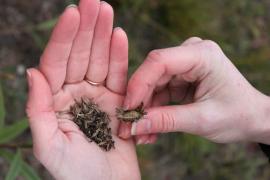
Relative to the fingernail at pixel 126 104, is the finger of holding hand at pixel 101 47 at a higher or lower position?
higher

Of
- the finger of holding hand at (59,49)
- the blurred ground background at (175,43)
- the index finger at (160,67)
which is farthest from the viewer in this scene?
the blurred ground background at (175,43)

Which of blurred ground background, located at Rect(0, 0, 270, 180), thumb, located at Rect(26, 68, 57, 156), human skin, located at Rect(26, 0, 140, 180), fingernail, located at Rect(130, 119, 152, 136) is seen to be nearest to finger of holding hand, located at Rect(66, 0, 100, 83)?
human skin, located at Rect(26, 0, 140, 180)

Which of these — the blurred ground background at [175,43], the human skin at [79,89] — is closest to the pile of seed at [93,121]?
the human skin at [79,89]

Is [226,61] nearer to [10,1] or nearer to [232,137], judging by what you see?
[232,137]

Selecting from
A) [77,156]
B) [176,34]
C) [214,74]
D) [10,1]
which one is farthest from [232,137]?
[10,1]

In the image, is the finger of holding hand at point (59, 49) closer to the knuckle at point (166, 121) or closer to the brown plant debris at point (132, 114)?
the brown plant debris at point (132, 114)

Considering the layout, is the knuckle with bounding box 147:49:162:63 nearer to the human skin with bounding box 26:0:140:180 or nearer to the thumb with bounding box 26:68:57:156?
the human skin with bounding box 26:0:140:180
